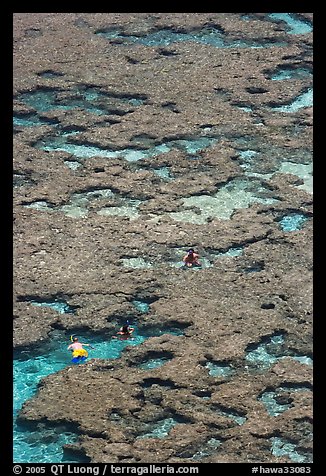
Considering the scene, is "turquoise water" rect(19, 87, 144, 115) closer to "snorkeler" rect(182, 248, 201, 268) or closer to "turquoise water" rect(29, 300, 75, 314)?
"snorkeler" rect(182, 248, 201, 268)

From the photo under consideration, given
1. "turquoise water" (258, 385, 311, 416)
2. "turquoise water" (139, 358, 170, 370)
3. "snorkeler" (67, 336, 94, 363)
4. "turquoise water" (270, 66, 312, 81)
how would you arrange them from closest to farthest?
"turquoise water" (258, 385, 311, 416) → "turquoise water" (139, 358, 170, 370) → "snorkeler" (67, 336, 94, 363) → "turquoise water" (270, 66, 312, 81)

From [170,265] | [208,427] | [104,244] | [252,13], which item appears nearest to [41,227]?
[104,244]

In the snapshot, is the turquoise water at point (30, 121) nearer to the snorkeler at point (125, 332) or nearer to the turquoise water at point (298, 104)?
the turquoise water at point (298, 104)

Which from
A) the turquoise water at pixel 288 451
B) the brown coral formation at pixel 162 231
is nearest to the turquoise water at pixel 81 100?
the brown coral formation at pixel 162 231

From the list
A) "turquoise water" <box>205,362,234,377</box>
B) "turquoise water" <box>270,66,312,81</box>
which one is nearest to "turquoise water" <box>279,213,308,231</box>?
"turquoise water" <box>205,362,234,377</box>

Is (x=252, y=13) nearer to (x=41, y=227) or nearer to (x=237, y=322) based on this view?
(x=41, y=227)

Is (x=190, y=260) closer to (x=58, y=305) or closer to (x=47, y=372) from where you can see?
(x=58, y=305)

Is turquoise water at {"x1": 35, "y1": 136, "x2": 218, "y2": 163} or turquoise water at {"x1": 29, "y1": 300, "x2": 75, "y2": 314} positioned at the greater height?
turquoise water at {"x1": 35, "y1": 136, "x2": 218, "y2": 163}
